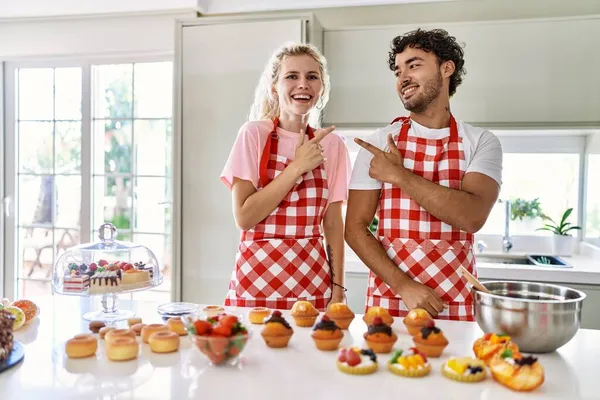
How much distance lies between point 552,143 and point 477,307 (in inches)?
88.0

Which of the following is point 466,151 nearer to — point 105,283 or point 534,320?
point 534,320

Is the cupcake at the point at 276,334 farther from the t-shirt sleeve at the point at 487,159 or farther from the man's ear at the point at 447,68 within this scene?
the man's ear at the point at 447,68

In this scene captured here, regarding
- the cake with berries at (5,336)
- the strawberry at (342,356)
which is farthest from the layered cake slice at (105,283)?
the strawberry at (342,356)

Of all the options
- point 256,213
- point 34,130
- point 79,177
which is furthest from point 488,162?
point 34,130

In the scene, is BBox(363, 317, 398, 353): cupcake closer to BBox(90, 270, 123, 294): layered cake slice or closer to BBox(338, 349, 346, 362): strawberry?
BBox(338, 349, 346, 362): strawberry

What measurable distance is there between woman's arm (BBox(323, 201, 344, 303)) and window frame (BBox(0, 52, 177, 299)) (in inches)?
66.9

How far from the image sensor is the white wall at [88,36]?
3195mm

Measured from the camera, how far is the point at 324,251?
6.09 ft

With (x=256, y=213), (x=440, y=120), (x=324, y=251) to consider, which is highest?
(x=440, y=120)

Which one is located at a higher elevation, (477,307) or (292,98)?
(292,98)

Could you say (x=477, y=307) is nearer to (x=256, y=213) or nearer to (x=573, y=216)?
(x=256, y=213)

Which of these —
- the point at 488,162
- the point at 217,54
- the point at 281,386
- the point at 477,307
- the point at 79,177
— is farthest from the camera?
the point at 79,177

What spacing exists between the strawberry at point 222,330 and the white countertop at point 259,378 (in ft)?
0.21

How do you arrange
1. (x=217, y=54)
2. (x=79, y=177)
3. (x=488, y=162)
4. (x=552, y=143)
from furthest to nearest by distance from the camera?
(x=79, y=177) → (x=552, y=143) → (x=217, y=54) → (x=488, y=162)
